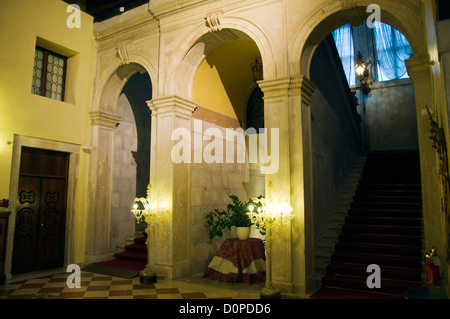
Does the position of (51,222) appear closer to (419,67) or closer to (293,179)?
(293,179)

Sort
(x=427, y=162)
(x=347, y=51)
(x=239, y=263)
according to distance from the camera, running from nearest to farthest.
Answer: (x=427, y=162), (x=239, y=263), (x=347, y=51)

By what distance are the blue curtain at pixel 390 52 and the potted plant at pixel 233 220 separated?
37.0ft

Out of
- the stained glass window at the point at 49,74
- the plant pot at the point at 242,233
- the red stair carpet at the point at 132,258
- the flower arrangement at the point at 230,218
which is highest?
the stained glass window at the point at 49,74

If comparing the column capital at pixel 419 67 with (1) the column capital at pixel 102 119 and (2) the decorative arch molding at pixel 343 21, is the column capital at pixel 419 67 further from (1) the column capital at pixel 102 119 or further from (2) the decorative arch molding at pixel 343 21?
(1) the column capital at pixel 102 119

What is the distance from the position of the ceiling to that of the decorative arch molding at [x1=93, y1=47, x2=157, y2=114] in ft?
5.05

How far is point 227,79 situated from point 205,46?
173cm

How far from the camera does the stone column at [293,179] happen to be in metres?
5.32

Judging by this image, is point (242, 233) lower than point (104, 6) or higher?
lower

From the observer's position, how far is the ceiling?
8734 mm

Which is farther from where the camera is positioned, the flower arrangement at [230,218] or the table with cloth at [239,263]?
the flower arrangement at [230,218]

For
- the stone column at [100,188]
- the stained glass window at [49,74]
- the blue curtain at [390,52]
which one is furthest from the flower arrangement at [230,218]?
the blue curtain at [390,52]

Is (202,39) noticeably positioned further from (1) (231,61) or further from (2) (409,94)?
(2) (409,94)

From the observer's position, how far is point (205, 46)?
712 cm

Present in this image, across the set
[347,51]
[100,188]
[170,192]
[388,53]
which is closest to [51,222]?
[100,188]
